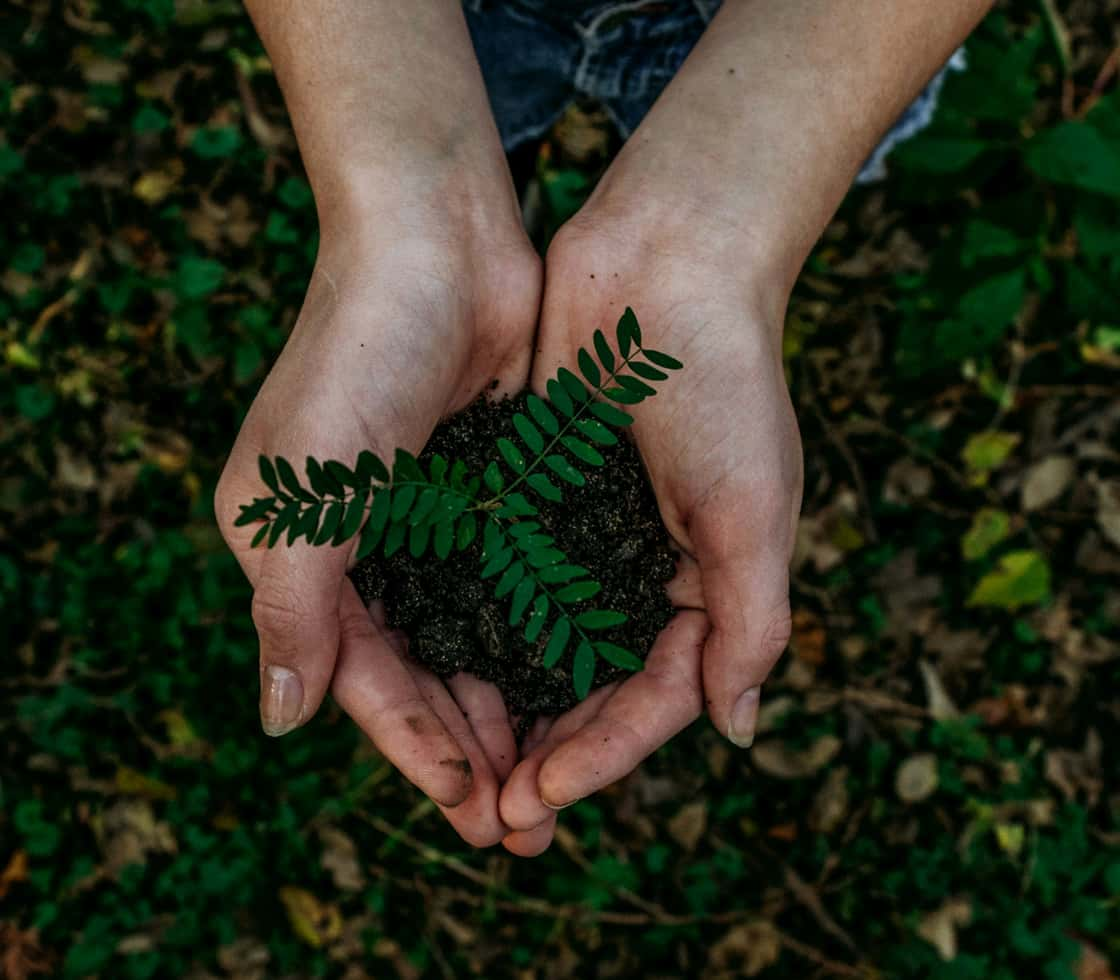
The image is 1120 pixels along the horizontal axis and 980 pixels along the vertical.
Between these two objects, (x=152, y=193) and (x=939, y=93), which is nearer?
(x=939, y=93)

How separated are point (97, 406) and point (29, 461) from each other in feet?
1.05

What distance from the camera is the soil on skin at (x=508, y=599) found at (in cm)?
234

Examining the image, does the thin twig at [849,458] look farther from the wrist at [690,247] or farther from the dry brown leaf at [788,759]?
the wrist at [690,247]

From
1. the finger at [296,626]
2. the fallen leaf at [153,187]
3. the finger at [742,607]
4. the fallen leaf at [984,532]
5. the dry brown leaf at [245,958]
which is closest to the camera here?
the finger at [296,626]

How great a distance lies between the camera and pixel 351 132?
2424 mm

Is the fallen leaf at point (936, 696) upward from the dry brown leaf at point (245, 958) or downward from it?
downward

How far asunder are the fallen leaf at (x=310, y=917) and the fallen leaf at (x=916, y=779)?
208 cm

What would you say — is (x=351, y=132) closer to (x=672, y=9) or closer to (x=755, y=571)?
(x=672, y=9)

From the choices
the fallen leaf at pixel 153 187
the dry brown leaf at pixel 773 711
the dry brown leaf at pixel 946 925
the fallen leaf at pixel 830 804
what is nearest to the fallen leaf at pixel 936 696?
the fallen leaf at pixel 830 804

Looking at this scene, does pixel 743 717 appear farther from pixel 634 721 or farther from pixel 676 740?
pixel 676 740

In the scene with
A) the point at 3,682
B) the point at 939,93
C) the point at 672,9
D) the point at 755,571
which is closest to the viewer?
the point at 755,571

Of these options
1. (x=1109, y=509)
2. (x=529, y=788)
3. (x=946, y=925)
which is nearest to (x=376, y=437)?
(x=529, y=788)

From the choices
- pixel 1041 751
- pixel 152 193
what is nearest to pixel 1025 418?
pixel 1041 751

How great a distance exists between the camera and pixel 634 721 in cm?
233
